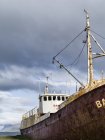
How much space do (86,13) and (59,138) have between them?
49.8 feet

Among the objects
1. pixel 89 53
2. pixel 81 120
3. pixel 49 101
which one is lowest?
pixel 81 120

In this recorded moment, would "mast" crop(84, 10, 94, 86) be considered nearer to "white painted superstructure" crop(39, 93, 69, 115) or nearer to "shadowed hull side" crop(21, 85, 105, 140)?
"shadowed hull side" crop(21, 85, 105, 140)

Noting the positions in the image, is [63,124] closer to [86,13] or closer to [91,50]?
[91,50]

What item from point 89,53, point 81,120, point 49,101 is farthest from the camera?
point 49,101

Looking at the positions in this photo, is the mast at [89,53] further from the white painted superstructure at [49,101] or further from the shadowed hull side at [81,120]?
the white painted superstructure at [49,101]

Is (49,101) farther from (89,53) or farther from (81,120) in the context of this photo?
(81,120)

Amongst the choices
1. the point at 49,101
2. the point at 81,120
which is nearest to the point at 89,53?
the point at 81,120

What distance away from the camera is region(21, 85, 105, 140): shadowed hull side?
1352 inches

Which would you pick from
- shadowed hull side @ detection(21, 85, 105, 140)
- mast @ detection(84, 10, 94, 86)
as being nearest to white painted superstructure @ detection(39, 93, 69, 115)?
shadowed hull side @ detection(21, 85, 105, 140)

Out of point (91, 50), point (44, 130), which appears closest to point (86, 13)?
point (91, 50)

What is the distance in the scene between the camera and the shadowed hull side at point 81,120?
34.3 meters

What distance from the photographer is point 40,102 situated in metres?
58.1

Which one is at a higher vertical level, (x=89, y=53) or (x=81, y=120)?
(x=89, y=53)

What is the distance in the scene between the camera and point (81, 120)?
3753cm
